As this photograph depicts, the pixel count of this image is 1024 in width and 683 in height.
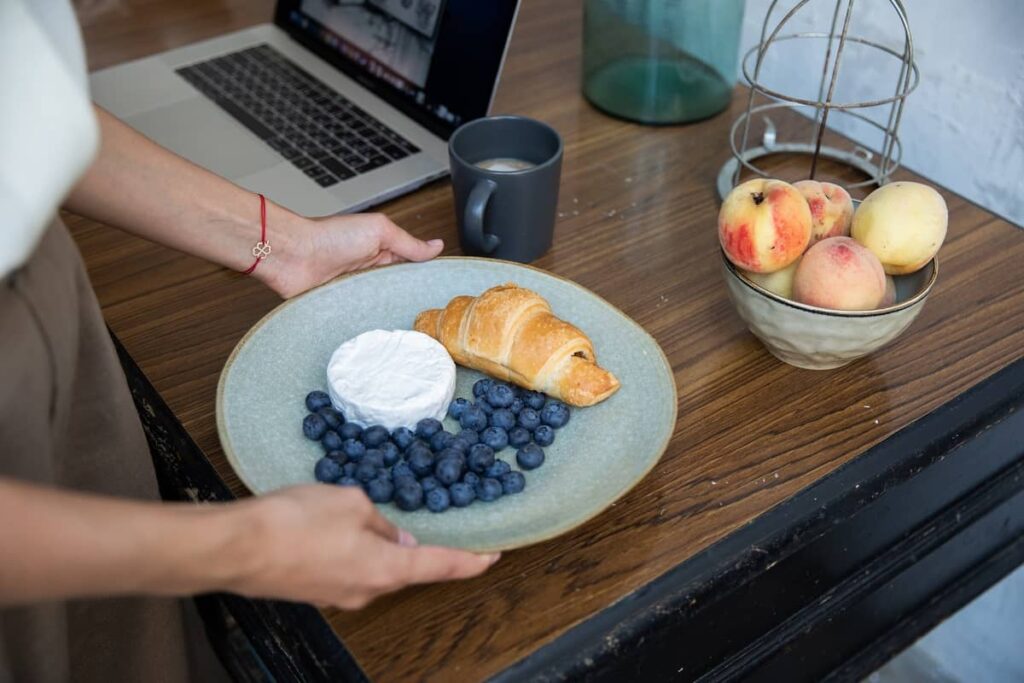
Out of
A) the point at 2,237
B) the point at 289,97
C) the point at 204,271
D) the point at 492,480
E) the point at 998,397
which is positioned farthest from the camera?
the point at 289,97

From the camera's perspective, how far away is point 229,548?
0.47 meters

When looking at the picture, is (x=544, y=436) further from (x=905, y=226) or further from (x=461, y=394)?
(x=905, y=226)

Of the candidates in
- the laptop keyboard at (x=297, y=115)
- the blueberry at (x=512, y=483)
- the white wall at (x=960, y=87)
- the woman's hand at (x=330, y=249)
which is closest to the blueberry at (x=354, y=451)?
the blueberry at (x=512, y=483)

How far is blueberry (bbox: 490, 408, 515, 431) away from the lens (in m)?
0.69

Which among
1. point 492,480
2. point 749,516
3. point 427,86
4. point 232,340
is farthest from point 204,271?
point 749,516

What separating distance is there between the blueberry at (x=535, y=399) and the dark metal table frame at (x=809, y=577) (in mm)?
157

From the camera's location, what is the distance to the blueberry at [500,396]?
0.71 meters

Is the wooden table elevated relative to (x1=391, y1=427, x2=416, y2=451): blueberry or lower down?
lower down

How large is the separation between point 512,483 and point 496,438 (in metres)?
0.05

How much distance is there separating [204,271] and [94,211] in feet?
0.69

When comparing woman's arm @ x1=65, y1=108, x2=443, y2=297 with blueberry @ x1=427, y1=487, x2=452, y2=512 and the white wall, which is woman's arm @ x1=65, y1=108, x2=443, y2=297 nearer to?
blueberry @ x1=427, y1=487, x2=452, y2=512

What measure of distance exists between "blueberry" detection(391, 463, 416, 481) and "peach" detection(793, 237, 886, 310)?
1.09ft

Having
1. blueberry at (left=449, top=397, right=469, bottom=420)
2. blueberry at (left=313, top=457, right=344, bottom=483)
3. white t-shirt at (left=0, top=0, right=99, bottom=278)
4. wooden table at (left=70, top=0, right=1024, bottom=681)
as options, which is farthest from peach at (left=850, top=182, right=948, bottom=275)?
white t-shirt at (left=0, top=0, right=99, bottom=278)

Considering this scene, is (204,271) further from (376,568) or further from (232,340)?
(376,568)
